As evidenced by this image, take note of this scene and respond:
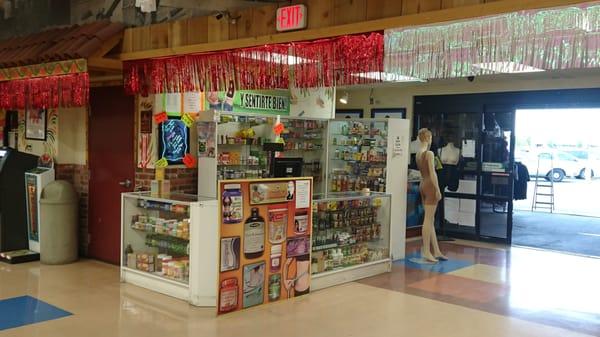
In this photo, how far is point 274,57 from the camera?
497 cm

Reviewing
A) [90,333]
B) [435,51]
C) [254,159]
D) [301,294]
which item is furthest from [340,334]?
[254,159]

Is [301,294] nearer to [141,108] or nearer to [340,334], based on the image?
[340,334]

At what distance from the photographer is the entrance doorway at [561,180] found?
996cm

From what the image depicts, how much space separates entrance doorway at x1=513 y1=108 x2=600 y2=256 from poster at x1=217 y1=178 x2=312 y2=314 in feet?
17.4

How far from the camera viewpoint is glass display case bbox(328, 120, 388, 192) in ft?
25.9

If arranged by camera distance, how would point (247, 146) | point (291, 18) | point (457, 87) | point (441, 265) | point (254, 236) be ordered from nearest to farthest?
point (291, 18)
point (254, 236)
point (247, 146)
point (441, 265)
point (457, 87)

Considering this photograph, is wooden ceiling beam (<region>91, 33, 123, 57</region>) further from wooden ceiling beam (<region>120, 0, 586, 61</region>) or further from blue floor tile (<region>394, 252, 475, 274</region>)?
blue floor tile (<region>394, 252, 475, 274</region>)

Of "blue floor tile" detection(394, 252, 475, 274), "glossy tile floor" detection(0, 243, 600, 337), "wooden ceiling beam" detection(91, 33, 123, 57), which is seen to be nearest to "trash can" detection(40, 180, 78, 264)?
"glossy tile floor" detection(0, 243, 600, 337)

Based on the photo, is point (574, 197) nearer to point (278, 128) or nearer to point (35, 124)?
point (278, 128)

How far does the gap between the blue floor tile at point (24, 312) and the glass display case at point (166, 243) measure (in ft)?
3.41

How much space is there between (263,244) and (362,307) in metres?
1.16

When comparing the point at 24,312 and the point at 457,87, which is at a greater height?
the point at 457,87

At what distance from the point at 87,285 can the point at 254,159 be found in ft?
8.66

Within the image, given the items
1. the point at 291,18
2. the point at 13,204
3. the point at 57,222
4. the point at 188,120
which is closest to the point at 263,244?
the point at 188,120
